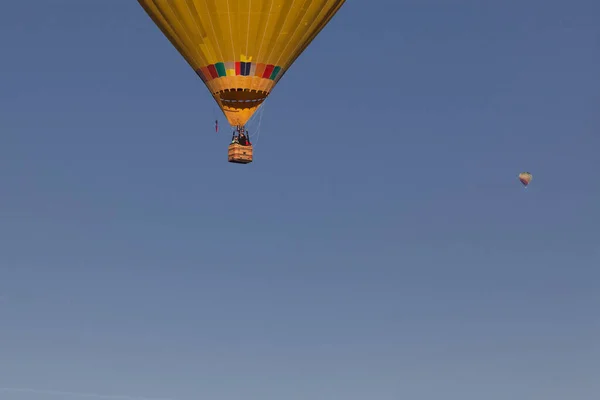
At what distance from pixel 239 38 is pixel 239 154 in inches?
203

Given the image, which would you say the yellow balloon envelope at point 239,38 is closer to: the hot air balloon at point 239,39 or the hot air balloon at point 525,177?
the hot air balloon at point 239,39

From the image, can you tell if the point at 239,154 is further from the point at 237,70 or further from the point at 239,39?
the point at 239,39

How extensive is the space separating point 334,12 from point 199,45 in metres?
6.48

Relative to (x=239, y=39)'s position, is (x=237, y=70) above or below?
below

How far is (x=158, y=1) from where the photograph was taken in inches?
3812

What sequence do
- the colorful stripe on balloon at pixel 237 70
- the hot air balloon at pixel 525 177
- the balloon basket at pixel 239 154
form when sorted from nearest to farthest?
the balloon basket at pixel 239 154 → the colorful stripe on balloon at pixel 237 70 → the hot air balloon at pixel 525 177

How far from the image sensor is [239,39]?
9612cm

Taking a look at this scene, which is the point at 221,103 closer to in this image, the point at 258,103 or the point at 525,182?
the point at 258,103

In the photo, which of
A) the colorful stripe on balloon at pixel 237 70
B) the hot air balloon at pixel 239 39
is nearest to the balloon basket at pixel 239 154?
the hot air balloon at pixel 239 39

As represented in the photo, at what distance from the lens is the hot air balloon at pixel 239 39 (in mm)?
95750

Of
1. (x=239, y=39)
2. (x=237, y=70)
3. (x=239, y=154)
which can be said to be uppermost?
(x=239, y=39)

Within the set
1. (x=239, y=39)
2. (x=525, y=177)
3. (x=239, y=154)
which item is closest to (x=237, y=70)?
(x=239, y=39)

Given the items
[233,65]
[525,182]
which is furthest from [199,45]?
[525,182]

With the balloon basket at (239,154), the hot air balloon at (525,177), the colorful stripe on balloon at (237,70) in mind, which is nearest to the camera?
the balloon basket at (239,154)
